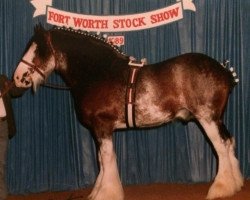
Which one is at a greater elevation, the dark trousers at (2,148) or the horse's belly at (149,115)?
the horse's belly at (149,115)

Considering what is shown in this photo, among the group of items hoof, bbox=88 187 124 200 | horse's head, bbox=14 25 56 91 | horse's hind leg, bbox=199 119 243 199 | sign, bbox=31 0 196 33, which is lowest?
hoof, bbox=88 187 124 200

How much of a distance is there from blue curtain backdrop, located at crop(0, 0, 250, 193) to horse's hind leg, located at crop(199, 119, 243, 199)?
3.13 ft

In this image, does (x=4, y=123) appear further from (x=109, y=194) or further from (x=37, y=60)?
(x=109, y=194)

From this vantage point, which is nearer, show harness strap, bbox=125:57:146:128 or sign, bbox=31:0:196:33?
show harness strap, bbox=125:57:146:128

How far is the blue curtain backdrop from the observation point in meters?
5.16

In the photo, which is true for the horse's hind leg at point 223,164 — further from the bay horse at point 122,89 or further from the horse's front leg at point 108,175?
the horse's front leg at point 108,175

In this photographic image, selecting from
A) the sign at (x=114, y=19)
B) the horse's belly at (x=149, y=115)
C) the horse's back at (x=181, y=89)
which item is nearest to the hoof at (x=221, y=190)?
the horse's back at (x=181, y=89)

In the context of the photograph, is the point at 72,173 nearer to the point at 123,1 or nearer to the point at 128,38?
the point at 128,38

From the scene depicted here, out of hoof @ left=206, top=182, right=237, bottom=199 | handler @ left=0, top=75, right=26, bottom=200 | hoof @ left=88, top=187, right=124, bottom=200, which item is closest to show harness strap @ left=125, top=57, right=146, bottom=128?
hoof @ left=88, top=187, right=124, bottom=200

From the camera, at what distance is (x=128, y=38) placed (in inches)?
209

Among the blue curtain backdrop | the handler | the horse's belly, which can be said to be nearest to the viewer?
the handler

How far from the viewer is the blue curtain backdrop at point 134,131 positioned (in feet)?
16.9

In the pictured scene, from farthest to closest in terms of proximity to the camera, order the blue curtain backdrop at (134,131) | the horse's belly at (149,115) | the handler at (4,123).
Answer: the blue curtain backdrop at (134,131) → the horse's belly at (149,115) → the handler at (4,123)

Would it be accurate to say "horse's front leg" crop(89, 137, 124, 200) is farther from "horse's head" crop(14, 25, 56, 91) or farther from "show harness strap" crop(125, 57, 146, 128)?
"horse's head" crop(14, 25, 56, 91)
